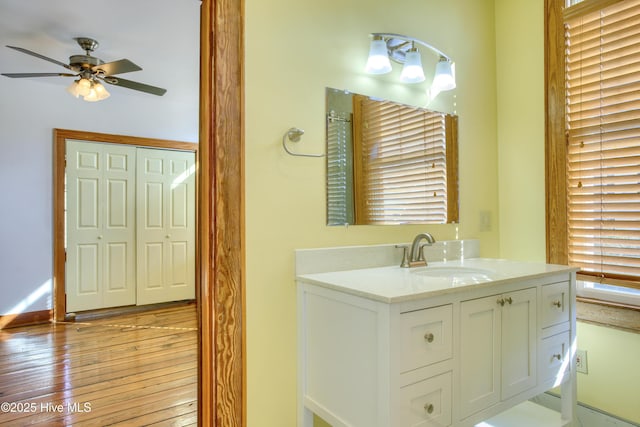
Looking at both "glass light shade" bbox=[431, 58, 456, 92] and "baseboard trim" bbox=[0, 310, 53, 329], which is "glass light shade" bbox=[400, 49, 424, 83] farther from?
"baseboard trim" bbox=[0, 310, 53, 329]

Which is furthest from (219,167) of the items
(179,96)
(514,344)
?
(179,96)

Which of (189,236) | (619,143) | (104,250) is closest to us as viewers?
(619,143)

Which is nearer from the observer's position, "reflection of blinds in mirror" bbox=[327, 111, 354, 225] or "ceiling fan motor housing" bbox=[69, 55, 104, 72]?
"reflection of blinds in mirror" bbox=[327, 111, 354, 225]

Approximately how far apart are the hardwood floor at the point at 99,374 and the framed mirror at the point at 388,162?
59.5 inches

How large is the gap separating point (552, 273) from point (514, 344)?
38 cm

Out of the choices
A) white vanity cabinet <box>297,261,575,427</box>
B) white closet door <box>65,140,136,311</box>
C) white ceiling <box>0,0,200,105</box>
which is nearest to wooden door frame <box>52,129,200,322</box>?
white closet door <box>65,140,136,311</box>

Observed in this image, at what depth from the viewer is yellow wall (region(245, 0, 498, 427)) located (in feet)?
4.53

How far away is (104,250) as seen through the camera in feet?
13.1

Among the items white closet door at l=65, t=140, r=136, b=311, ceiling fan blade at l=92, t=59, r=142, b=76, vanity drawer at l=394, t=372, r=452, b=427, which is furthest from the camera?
white closet door at l=65, t=140, r=136, b=311

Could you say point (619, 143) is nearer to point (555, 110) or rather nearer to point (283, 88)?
point (555, 110)

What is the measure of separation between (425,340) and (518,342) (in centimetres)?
55

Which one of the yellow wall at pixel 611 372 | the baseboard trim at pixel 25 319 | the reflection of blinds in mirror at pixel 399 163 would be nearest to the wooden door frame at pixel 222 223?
the reflection of blinds in mirror at pixel 399 163

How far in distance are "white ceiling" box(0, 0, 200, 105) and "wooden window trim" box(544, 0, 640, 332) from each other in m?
2.21

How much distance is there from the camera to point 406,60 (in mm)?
1821
